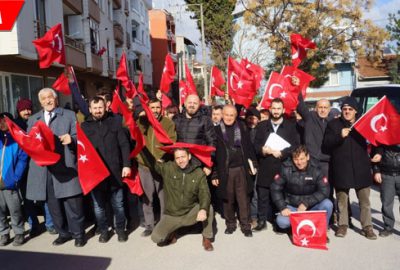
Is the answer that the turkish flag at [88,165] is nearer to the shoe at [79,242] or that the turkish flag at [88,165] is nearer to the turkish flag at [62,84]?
the shoe at [79,242]

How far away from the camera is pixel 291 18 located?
2052 cm

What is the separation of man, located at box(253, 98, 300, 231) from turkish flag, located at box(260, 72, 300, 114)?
0.83 m

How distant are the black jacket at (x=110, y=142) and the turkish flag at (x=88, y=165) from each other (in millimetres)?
280

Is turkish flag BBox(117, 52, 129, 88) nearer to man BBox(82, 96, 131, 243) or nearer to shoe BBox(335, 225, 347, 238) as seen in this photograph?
man BBox(82, 96, 131, 243)

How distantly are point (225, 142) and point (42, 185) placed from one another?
263 centimetres

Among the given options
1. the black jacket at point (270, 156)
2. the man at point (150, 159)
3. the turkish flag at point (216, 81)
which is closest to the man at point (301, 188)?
the black jacket at point (270, 156)

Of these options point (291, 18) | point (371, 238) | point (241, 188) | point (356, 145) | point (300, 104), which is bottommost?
point (371, 238)

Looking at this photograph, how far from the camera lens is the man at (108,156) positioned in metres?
5.61

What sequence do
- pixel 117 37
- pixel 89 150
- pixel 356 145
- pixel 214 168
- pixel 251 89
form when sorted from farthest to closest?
pixel 117 37 < pixel 251 89 < pixel 214 168 < pixel 356 145 < pixel 89 150

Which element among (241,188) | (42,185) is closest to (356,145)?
(241,188)

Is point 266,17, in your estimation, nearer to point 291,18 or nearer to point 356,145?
point 291,18

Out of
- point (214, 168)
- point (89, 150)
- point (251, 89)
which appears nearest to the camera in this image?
point (89, 150)

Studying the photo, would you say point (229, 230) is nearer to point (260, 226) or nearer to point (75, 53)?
point (260, 226)

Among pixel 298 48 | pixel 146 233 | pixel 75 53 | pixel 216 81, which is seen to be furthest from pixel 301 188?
pixel 75 53
